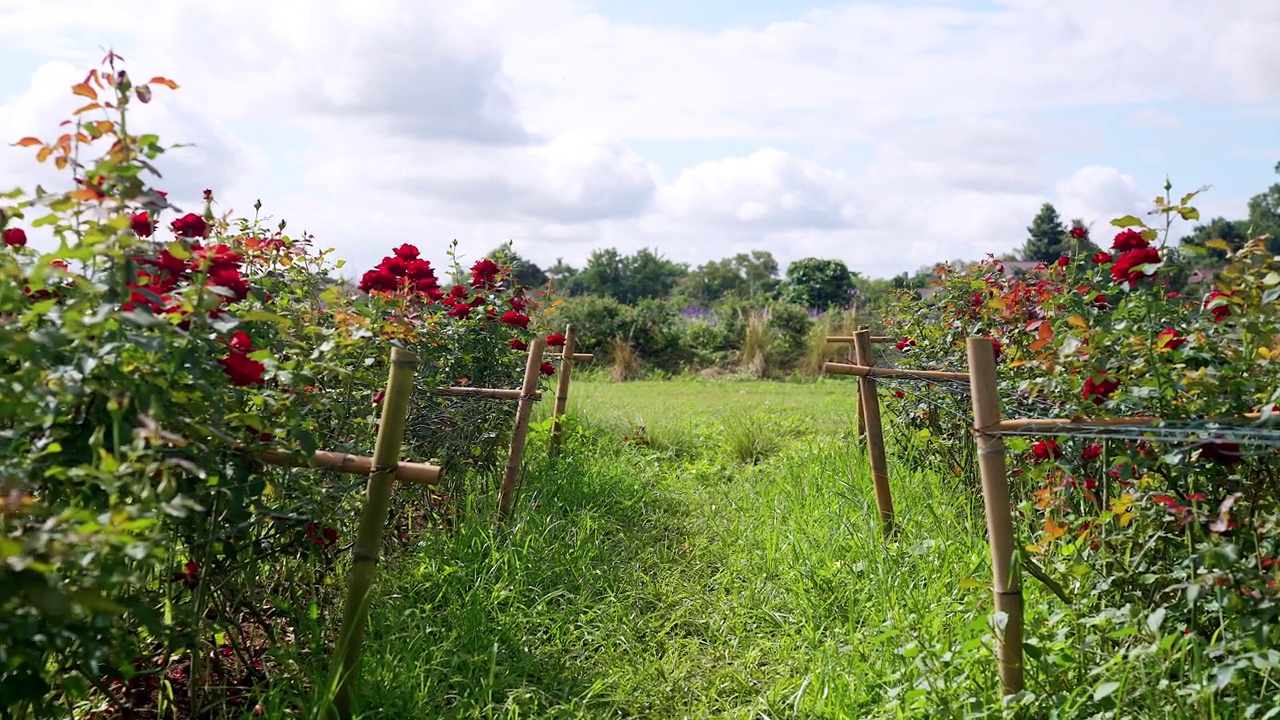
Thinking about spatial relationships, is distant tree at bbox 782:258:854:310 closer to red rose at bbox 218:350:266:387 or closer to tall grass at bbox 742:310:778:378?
tall grass at bbox 742:310:778:378

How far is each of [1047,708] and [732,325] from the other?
42.0 feet

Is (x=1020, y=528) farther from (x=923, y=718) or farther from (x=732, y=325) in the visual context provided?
(x=732, y=325)

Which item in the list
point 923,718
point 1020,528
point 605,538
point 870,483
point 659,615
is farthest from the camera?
point 870,483

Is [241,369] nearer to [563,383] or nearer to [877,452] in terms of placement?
[877,452]

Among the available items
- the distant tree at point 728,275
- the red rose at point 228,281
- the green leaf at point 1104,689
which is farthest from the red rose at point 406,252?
the distant tree at point 728,275


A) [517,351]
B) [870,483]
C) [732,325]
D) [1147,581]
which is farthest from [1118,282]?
[732,325]

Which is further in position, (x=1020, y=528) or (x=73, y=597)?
(x=1020, y=528)

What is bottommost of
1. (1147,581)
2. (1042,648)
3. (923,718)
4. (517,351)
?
(923,718)

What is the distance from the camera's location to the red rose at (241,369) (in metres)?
1.94

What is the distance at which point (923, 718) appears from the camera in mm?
2514

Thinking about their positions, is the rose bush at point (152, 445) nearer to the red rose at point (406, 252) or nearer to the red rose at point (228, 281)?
the red rose at point (228, 281)

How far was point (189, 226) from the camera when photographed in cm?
241

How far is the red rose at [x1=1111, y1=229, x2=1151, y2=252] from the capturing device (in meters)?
2.42

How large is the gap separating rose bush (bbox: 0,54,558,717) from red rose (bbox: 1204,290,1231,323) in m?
1.98
